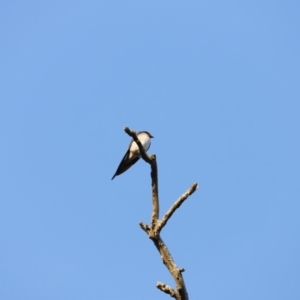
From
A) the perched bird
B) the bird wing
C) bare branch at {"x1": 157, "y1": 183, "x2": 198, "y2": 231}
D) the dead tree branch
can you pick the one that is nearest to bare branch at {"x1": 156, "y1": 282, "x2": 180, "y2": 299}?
the dead tree branch

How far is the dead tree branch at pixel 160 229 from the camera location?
6355mm

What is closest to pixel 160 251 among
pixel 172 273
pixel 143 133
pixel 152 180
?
pixel 172 273

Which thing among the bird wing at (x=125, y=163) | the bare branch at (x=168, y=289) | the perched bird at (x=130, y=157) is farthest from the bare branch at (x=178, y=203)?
the bird wing at (x=125, y=163)

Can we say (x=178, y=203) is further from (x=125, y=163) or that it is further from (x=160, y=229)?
(x=125, y=163)

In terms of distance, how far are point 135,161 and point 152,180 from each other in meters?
4.52

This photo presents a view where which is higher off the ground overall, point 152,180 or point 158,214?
point 152,180

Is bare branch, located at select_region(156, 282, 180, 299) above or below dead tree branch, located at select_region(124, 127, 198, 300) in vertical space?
below

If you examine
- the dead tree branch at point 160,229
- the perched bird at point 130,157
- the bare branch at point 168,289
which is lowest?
the bare branch at point 168,289

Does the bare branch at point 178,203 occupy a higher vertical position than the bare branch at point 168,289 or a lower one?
higher

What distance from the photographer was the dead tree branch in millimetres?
6355

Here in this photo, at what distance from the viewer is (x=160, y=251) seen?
6.77 meters

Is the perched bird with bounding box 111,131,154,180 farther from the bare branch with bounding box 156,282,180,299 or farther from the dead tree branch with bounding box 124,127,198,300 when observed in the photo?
the bare branch with bounding box 156,282,180,299

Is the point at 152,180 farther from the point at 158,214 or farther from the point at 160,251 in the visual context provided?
the point at 160,251

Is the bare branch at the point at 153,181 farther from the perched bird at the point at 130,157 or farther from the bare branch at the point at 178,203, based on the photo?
the perched bird at the point at 130,157
